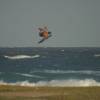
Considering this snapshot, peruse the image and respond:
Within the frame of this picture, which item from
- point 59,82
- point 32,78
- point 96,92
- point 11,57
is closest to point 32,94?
point 96,92

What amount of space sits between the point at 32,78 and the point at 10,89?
675 centimetres

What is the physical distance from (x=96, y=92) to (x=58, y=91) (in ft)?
4.64

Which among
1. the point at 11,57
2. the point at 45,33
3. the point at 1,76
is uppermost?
the point at 45,33

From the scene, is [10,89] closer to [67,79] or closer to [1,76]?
[67,79]

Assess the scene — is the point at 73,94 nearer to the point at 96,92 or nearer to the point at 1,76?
the point at 96,92

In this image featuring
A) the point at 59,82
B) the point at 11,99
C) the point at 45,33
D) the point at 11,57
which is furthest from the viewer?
the point at 11,57

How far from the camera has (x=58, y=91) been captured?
12.7 meters

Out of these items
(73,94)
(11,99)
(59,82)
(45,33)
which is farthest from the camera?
(59,82)

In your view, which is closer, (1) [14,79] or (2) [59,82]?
(2) [59,82]

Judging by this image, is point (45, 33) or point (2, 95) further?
point (45, 33)

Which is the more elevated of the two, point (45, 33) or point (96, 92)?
point (45, 33)

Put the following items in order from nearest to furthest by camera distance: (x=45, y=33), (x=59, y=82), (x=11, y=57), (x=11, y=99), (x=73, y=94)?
(x=11, y=99)
(x=73, y=94)
(x=45, y=33)
(x=59, y=82)
(x=11, y=57)

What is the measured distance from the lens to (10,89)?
13266mm

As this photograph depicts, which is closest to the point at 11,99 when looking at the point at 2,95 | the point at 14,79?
the point at 2,95
